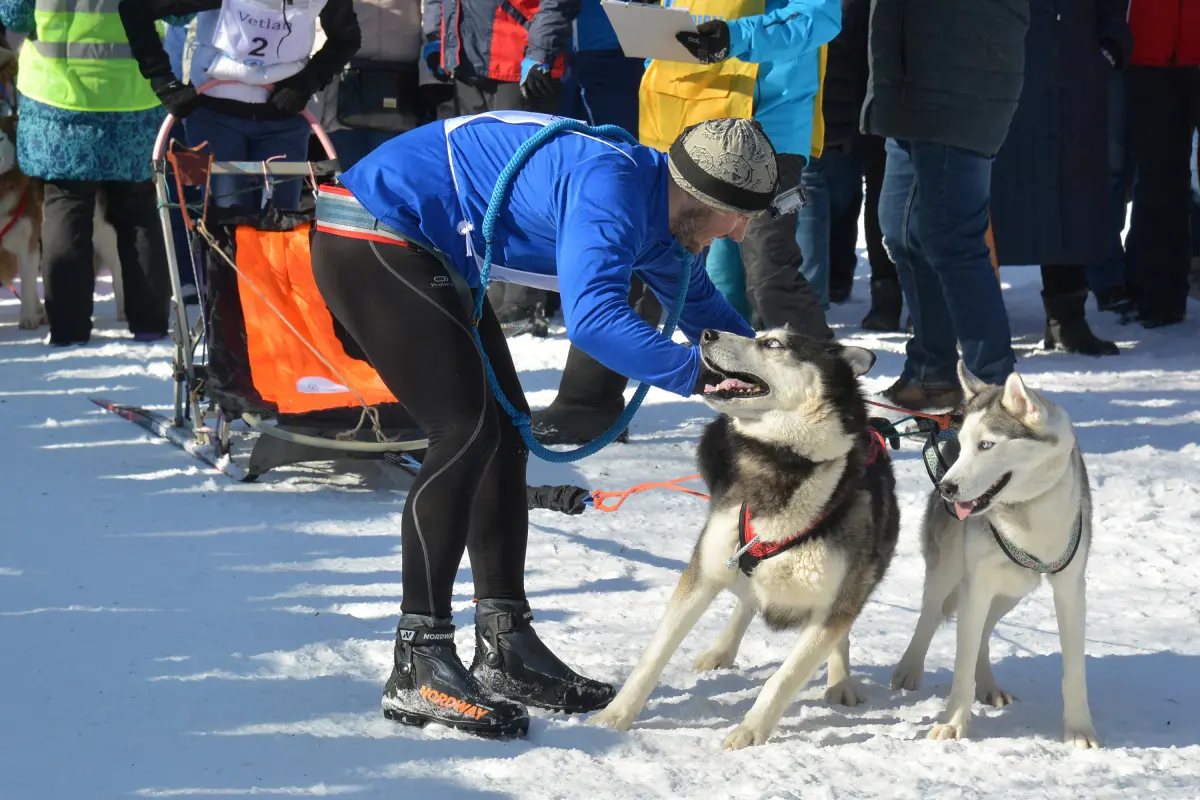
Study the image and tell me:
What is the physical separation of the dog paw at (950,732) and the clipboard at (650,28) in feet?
7.78

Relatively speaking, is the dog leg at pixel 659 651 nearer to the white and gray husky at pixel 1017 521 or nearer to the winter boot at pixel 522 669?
the winter boot at pixel 522 669

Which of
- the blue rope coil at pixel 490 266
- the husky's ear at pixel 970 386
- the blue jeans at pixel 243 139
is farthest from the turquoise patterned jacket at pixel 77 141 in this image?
the husky's ear at pixel 970 386


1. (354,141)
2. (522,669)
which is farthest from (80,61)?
(522,669)

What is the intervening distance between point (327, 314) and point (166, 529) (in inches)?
38.6

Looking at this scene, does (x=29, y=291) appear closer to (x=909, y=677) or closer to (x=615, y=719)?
(x=615, y=719)

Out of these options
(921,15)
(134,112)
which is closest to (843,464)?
(921,15)

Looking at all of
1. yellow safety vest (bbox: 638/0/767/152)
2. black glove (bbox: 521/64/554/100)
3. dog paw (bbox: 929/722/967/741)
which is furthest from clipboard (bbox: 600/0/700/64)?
dog paw (bbox: 929/722/967/741)

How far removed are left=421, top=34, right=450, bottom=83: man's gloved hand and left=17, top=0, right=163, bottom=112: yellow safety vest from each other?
1.42 meters

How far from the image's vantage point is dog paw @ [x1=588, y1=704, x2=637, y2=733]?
3111 mm

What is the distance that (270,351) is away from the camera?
495 centimetres

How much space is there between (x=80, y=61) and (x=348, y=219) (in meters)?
4.24

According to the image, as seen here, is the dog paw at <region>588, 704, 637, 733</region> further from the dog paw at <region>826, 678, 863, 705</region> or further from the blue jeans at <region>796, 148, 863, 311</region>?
the blue jeans at <region>796, 148, 863, 311</region>

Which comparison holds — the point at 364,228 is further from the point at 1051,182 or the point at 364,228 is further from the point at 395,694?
the point at 1051,182

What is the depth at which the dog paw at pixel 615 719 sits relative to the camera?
311cm
